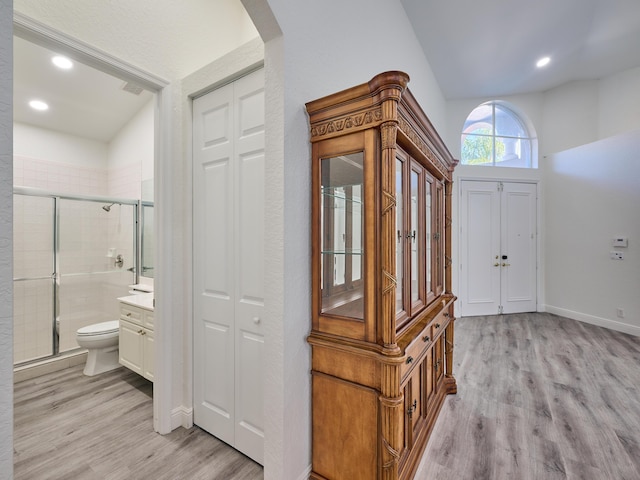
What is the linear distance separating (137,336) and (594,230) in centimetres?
628

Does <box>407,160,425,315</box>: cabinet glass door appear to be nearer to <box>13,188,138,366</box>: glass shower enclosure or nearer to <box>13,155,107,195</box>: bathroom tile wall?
<box>13,188,138,366</box>: glass shower enclosure

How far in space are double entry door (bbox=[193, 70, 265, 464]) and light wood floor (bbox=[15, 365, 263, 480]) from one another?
14 cm

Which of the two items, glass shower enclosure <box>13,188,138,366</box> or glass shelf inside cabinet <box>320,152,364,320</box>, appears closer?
glass shelf inside cabinet <box>320,152,364,320</box>

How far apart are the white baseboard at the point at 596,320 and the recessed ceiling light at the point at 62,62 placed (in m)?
7.40

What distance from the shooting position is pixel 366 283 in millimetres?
1352

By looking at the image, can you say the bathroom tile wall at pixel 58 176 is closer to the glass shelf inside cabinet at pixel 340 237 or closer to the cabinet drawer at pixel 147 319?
the cabinet drawer at pixel 147 319

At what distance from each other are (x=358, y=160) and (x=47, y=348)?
393 centimetres

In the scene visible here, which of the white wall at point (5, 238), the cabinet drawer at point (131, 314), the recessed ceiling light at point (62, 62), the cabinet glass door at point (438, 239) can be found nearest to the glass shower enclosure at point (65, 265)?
the cabinet drawer at point (131, 314)

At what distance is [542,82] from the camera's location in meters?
4.80

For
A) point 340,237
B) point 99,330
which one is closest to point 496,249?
point 340,237

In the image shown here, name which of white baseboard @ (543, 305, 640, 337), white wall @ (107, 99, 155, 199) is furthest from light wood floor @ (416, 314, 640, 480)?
white wall @ (107, 99, 155, 199)

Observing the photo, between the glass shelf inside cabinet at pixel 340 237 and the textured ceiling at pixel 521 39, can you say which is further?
the textured ceiling at pixel 521 39

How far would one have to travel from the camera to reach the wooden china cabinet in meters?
1.28

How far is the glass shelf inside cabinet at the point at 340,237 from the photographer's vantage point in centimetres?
141
